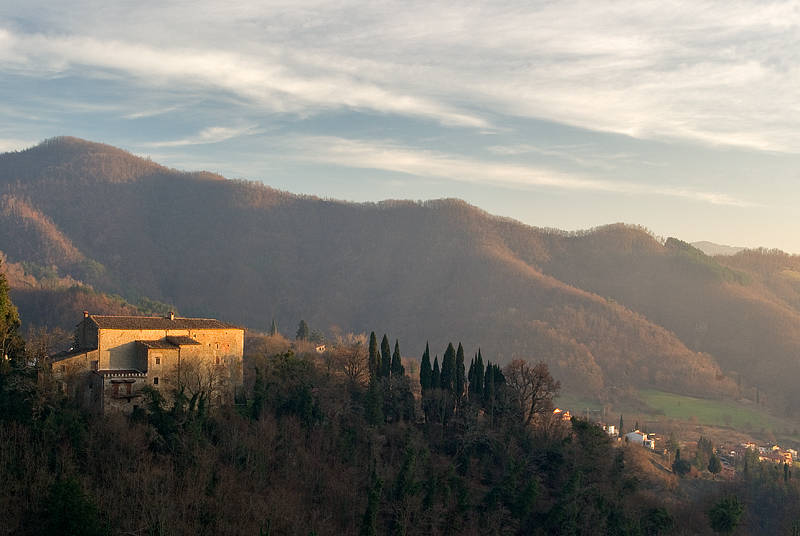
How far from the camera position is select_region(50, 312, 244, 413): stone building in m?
40.3

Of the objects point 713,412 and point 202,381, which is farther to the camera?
point 713,412

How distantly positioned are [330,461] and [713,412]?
115 metres

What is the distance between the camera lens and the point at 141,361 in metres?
42.5

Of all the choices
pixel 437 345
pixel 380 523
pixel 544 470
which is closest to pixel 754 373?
pixel 437 345

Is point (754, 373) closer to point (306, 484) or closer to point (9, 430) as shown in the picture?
point (306, 484)

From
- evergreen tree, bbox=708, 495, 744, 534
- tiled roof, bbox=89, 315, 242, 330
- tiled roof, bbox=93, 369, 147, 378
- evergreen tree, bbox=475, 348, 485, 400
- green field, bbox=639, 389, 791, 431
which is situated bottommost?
green field, bbox=639, 389, 791, 431

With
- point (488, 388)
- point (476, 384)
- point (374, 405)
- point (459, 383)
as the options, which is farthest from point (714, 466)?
point (374, 405)

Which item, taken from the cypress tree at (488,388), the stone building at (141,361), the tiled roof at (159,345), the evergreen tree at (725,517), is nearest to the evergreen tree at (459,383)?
the cypress tree at (488,388)

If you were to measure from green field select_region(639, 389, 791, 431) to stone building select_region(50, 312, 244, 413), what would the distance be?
107 meters

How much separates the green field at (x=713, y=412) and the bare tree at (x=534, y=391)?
3424 inches

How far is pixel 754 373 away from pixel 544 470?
498 feet

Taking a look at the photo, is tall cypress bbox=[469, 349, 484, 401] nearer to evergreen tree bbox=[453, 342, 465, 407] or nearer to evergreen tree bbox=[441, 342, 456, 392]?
evergreen tree bbox=[453, 342, 465, 407]

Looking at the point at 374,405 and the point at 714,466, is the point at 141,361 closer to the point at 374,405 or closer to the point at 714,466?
the point at 374,405

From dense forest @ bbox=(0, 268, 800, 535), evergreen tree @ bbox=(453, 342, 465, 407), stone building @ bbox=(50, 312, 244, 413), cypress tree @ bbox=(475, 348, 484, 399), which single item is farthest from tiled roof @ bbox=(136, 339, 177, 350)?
cypress tree @ bbox=(475, 348, 484, 399)
